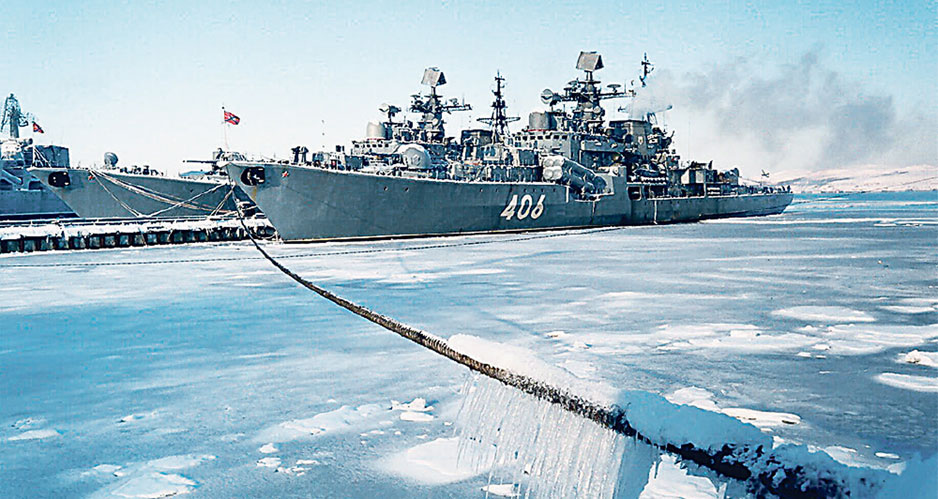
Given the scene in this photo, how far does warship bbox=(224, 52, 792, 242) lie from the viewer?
2406cm

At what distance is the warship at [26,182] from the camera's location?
3848 centimetres

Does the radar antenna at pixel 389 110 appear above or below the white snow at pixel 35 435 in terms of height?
above

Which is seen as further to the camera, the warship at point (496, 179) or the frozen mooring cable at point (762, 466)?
the warship at point (496, 179)

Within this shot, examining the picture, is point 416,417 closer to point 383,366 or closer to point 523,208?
point 383,366

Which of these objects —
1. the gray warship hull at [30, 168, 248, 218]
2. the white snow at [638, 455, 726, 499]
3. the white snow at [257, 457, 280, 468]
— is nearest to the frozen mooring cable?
the white snow at [638, 455, 726, 499]

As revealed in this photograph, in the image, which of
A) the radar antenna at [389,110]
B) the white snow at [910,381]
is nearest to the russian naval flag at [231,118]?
the radar antenna at [389,110]

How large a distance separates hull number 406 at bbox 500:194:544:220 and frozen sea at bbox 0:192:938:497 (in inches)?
551

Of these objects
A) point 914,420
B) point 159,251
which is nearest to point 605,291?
point 914,420

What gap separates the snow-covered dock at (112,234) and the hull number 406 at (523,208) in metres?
10.1

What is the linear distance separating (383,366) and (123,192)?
30.3 meters

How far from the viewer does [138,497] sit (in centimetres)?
361

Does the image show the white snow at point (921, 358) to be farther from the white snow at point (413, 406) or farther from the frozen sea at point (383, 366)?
the white snow at point (413, 406)

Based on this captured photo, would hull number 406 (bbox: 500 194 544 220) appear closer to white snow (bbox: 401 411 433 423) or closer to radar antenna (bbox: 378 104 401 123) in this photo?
radar antenna (bbox: 378 104 401 123)

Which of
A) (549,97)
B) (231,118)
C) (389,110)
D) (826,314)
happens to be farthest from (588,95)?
(826,314)
